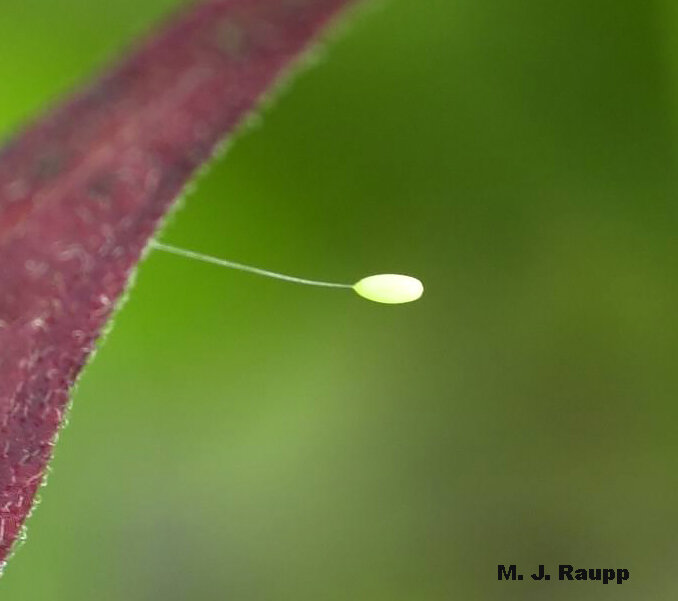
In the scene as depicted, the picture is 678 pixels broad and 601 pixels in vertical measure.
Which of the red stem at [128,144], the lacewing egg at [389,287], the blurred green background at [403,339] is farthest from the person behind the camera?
the blurred green background at [403,339]

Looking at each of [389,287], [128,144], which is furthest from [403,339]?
[128,144]

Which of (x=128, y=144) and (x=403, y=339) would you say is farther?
(x=403, y=339)

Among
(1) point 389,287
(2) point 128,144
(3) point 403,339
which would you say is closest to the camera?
(2) point 128,144

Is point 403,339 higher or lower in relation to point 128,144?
higher

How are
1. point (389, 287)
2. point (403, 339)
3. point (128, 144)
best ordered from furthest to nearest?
point (403, 339) → point (389, 287) → point (128, 144)

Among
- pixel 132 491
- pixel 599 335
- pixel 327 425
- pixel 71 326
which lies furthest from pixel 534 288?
pixel 71 326

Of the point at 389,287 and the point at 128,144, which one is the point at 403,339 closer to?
the point at 389,287

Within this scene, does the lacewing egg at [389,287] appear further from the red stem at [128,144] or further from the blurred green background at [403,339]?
the blurred green background at [403,339]

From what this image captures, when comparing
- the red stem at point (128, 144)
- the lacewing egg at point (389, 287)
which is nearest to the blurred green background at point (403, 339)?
the lacewing egg at point (389, 287)
